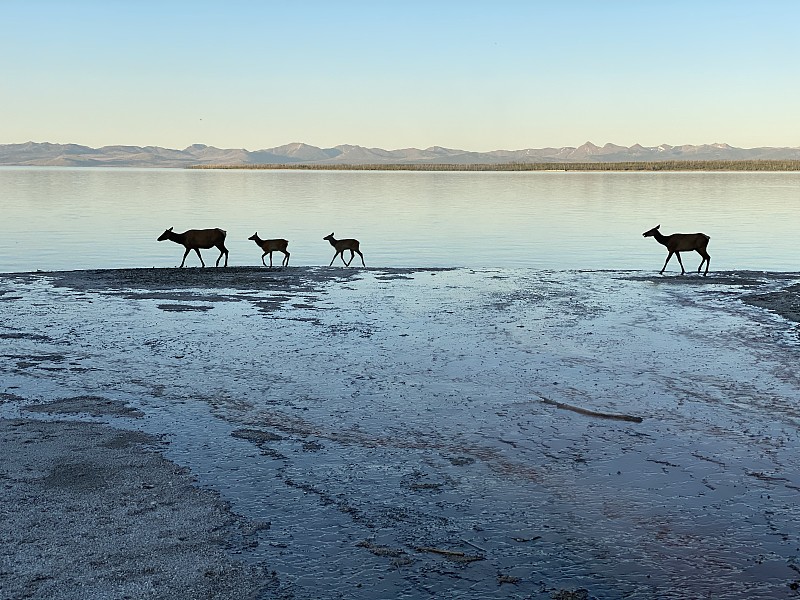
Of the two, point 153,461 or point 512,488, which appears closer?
point 512,488

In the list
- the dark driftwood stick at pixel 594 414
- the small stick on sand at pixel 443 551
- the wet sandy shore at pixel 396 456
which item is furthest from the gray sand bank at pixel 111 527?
the dark driftwood stick at pixel 594 414

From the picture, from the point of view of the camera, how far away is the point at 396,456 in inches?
318

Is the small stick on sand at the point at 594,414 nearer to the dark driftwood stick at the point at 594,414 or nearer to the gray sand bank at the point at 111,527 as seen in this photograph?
the dark driftwood stick at the point at 594,414

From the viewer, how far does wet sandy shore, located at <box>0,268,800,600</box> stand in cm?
571

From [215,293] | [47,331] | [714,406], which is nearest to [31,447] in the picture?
[47,331]

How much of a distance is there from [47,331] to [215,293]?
566 centimetres

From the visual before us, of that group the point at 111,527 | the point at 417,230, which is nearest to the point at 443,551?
the point at 111,527

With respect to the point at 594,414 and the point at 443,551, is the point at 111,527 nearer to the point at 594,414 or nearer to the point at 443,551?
the point at 443,551

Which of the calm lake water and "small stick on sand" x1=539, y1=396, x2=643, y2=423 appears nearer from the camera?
"small stick on sand" x1=539, y1=396, x2=643, y2=423

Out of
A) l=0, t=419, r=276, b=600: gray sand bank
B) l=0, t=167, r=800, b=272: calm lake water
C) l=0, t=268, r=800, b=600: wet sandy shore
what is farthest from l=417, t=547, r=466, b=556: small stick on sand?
l=0, t=167, r=800, b=272: calm lake water

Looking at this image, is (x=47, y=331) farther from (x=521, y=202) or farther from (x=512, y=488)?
(x=521, y=202)

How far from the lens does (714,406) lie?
9898mm

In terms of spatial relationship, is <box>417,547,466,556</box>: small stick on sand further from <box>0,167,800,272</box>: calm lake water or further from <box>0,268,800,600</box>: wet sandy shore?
<box>0,167,800,272</box>: calm lake water

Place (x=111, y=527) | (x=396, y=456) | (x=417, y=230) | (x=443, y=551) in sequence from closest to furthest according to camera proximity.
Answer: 1. (x=443, y=551)
2. (x=111, y=527)
3. (x=396, y=456)
4. (x=417, y=230)
